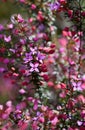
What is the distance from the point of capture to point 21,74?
5410 millimetres

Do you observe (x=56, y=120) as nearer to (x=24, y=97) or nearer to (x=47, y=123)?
(x=47, y=123)

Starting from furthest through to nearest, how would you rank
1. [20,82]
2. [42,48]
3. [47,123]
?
[20,82] < [42,48] < [47,123]

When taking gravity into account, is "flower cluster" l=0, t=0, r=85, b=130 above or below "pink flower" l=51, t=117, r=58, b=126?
above

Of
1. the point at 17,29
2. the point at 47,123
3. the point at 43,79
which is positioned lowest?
the point at 47,123

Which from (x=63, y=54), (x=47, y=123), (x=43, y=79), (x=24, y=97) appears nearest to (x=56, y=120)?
(x=47, y=123)

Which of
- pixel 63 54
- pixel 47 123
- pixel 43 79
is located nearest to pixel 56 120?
pixel 47 123

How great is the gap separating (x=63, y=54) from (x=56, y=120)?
146 cm

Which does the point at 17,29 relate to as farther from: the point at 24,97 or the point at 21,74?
the point at 24,97

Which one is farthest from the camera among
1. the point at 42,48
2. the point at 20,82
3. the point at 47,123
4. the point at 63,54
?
the point at 63,54

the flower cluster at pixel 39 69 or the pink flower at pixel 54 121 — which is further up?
the flower cluster at pixel 39 69

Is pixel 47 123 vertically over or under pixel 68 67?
under

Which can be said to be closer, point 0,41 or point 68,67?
point 0,41

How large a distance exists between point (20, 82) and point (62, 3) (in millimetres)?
1221

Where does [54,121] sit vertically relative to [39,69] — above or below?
below
